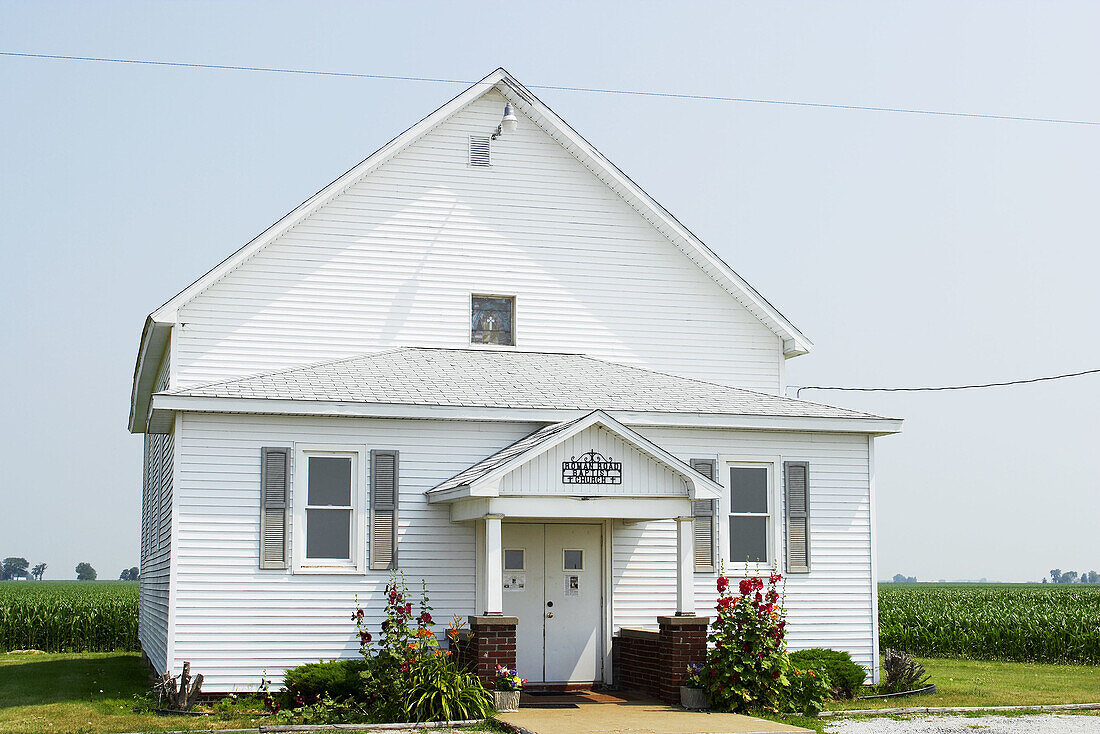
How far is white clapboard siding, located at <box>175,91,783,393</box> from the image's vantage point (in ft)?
61.7

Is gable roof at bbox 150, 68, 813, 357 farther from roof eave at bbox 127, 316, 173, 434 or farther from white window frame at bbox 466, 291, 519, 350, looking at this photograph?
roof eave at bbox 127, 316, 173, 434

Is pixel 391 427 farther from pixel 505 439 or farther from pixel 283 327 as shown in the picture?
pixel 283 327

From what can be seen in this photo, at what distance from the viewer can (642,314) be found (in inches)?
808

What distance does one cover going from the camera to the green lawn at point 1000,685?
17.6m

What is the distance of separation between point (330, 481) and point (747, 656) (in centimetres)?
605

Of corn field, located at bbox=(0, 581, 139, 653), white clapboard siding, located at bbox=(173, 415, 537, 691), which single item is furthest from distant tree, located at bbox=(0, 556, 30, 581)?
white clapboard siding, located at bbox=(173, 415, 537, 691)

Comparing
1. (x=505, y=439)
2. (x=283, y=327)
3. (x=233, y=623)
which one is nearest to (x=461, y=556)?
(x=505, y=439)

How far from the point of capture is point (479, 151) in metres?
20.5

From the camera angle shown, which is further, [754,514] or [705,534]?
[754,514]

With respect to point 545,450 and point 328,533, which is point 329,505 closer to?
point 328,533

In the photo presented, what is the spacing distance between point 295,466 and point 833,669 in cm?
796

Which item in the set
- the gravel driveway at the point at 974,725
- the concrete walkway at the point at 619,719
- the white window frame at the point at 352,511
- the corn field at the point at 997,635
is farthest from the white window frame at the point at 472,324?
the corn field at the point at 997,635

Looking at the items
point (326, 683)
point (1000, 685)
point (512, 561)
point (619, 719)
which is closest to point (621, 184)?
point (512, 561)

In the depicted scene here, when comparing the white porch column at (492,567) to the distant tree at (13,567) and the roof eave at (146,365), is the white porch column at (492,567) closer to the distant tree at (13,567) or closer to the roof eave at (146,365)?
the roof eave at (146,365)
